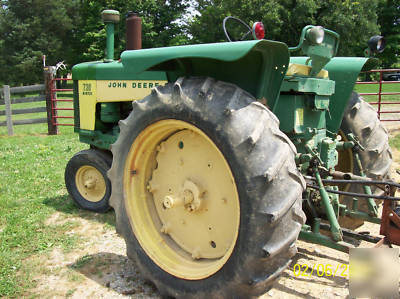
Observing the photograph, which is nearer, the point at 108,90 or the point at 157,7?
the point at 108,90

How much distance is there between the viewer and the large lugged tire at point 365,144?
330 cm

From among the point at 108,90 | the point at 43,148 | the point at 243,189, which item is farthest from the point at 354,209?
the point at 43,148

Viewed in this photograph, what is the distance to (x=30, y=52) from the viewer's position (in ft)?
112

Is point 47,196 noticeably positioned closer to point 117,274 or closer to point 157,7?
point 117,274

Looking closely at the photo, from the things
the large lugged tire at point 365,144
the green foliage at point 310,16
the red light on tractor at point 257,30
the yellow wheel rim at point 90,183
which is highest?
the green foliage at point 310,16

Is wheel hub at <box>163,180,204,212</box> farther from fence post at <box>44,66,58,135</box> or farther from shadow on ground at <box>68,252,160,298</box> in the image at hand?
fence post at <box>44,66,58,135</box>

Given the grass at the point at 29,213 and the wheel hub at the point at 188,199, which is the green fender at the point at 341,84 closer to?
the wheel hub at the point at 188,199

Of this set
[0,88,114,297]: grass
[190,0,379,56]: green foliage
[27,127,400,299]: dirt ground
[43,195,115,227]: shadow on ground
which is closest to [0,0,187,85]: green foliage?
[190,0,379,56]: green foliage

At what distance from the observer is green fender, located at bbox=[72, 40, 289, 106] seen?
210 cm

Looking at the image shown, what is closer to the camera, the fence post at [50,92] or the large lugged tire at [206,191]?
the large lugged tire at [206,191]

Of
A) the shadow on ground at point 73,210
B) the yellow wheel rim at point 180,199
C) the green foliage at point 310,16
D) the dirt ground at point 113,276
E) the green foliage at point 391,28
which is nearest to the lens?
the yellow wheel rim at point 180,199

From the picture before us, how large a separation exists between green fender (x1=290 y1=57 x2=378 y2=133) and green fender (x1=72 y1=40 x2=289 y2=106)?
111 cm

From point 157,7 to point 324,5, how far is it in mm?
14346
